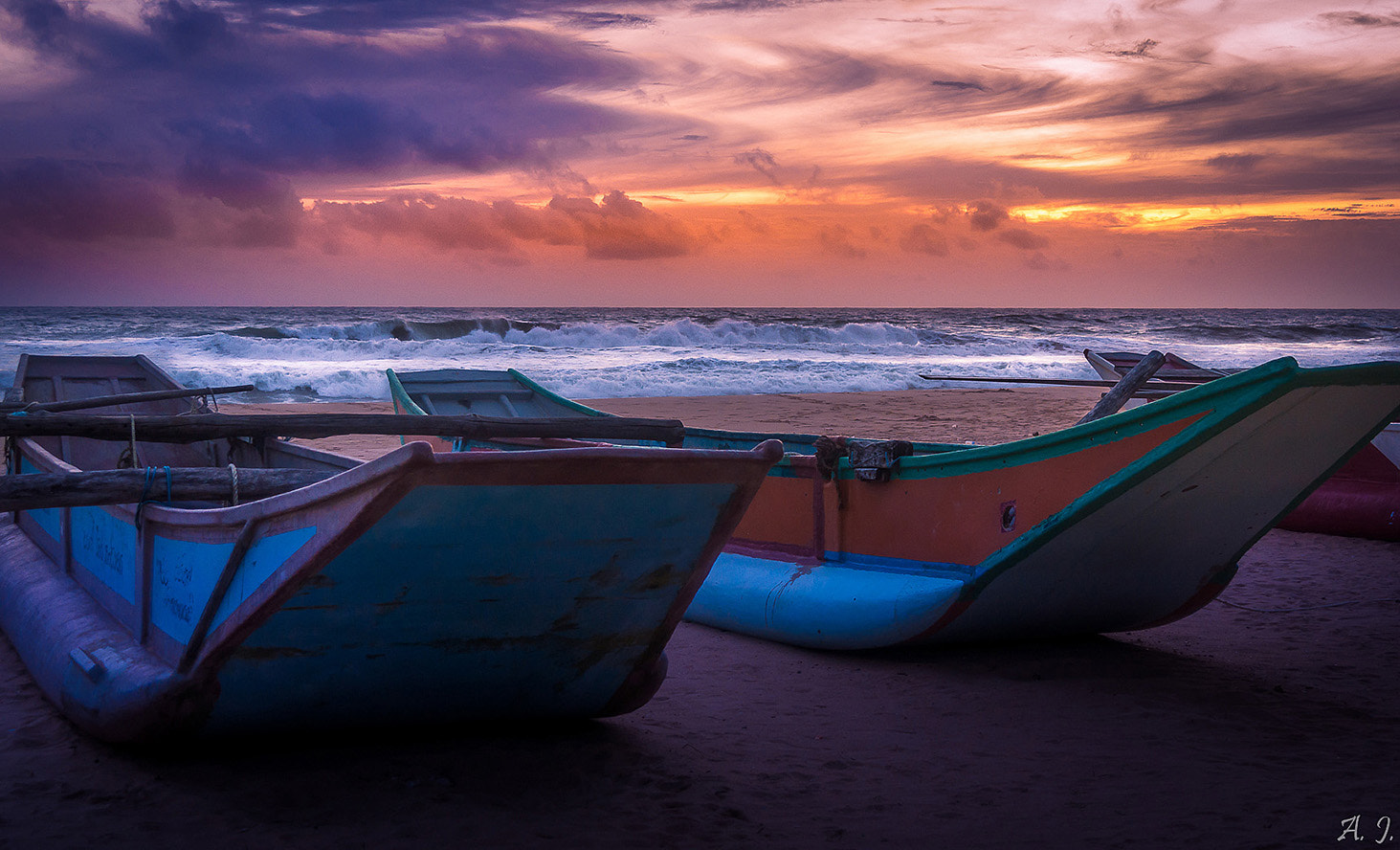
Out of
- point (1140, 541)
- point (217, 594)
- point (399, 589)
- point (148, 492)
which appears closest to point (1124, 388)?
point (1140, 541)

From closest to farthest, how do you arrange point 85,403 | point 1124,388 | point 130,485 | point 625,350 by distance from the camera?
point 130,485 → point 85,403 → point 1124,388 → point 625,350

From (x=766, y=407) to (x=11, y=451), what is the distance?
512 inches

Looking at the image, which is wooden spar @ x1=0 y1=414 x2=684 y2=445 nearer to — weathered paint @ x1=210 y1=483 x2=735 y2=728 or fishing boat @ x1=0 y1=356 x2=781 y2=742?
fishing boat @ x1=0 y1=356 x2=781 y2=742

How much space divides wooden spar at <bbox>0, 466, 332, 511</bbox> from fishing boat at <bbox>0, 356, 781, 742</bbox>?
1cm

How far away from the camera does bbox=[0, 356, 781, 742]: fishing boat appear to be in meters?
2.88

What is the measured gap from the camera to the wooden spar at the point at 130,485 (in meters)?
3.29

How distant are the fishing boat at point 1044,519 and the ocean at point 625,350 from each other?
15.6 meters

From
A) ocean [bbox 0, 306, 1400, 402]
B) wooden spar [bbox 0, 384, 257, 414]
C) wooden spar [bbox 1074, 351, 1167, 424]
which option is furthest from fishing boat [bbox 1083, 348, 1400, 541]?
ocean [bbox 0, 306, 1400, 402]

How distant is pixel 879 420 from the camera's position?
15.6 meters

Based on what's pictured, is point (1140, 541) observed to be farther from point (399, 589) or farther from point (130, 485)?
point (130, 485)

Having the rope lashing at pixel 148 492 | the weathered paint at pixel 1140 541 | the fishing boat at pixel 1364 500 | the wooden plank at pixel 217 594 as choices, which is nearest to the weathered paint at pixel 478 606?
the wooden plank at pixel 217 594

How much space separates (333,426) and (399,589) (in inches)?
72.0

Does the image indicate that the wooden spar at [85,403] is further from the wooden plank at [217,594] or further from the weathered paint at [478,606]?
the weathered paint at [478,606]

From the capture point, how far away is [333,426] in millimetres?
4676
